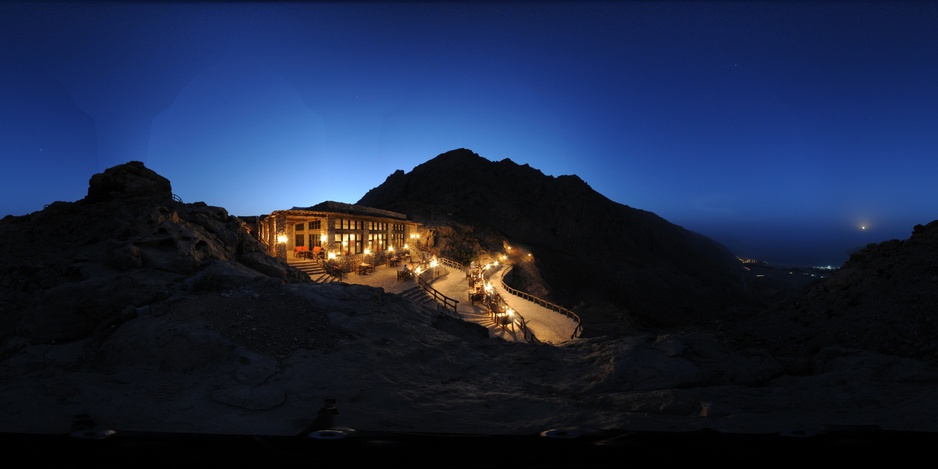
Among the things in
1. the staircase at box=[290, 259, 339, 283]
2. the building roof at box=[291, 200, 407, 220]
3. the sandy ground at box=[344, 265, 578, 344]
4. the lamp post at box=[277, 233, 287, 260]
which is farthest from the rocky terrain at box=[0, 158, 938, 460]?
the building roof at box=[291, 200, 407, 220]

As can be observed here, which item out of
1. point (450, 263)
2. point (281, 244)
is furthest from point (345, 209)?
point (450, 263)

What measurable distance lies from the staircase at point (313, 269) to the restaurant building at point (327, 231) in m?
1.81

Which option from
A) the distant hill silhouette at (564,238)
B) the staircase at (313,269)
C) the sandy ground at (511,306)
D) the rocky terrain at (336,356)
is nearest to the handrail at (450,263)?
the sandy ground at (511,306)

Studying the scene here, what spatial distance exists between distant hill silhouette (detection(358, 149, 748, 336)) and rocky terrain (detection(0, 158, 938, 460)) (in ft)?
116

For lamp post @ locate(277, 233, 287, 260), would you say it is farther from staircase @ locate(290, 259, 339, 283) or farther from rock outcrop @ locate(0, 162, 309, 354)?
rock outcrop @ locate(0, 162, 309, 354)

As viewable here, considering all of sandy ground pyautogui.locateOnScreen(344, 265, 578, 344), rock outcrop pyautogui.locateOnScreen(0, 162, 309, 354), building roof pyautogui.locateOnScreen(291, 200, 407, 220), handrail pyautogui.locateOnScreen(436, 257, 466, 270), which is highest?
building roof pyautogui.locateOnScreen(291, 200, 407, 220)

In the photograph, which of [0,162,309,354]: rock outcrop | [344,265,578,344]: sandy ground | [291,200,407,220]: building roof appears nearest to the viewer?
[0,162,309,354]: rock outcrop

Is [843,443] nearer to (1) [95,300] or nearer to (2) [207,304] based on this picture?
(2) [207,304]

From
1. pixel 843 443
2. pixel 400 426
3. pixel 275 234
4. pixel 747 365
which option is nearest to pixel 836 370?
pixel 747 365

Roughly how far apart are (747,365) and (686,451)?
23.4 ft

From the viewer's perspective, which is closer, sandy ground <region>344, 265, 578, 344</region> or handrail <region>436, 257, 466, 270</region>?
sandy ground <region>344, 265, 578, 344</region>

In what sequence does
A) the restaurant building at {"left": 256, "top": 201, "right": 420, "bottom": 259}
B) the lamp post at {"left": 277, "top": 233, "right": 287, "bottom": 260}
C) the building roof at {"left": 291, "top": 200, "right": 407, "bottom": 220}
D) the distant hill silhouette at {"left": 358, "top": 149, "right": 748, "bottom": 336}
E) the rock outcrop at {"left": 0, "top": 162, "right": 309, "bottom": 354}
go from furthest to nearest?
the distant hill silhouette at {"left": 358, "top": 149, "right": 748, "bottom": 336} → the building roof at {"left": 291, "top": 200, "right": 407, "bottom": 220} → the restaurant building at {"left": 256, "top": 201, "right": 420, "bottom": 259} → the lamp post at {"left": 277, "top": 233, "right": 287, "bottom": 260} → the rock outcrop at {"left": 0, "top": 162, "right": 309, "bottom": 354}

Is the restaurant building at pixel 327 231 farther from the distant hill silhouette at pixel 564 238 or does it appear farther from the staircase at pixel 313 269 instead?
the distant hill silhouette at pixel 564 238

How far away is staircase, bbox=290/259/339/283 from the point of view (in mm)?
24663
